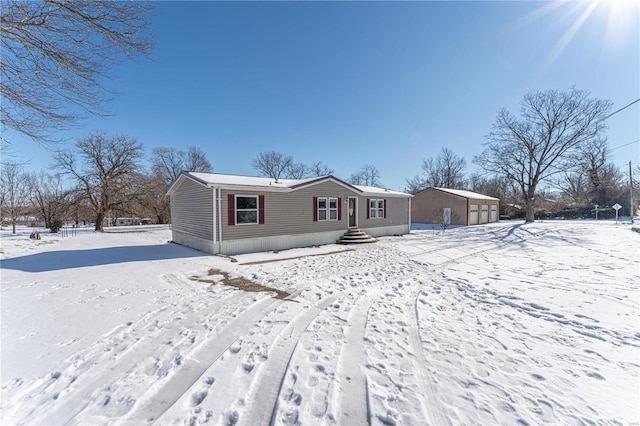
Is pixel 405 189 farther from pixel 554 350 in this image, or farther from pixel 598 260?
pixel 554 350

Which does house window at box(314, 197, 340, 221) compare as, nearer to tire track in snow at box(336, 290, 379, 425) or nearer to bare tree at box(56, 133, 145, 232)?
tire track in snow at box(336, 290, 379, 425)

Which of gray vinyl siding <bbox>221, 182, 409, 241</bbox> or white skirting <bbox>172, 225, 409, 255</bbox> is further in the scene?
gray vinyl siding <bbox>221, 182, 409, 241</bbox>

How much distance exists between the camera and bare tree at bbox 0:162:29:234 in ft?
61.7

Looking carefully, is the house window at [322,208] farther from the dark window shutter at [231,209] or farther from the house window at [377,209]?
the dark window shutter at [231,209]

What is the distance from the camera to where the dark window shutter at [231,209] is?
32.3 ft

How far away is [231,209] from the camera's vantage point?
32.6ft

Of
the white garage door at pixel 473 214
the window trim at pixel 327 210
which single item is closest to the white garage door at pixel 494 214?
the white garage door at pixel 473 214

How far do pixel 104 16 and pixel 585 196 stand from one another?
5093cm

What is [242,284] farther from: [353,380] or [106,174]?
[106,174]

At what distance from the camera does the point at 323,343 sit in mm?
3342

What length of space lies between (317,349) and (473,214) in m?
26.4

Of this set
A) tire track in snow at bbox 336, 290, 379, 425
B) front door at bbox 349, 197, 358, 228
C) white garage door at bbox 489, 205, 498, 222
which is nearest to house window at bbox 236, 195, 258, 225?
front door at bbox 349, 197, 358, 228

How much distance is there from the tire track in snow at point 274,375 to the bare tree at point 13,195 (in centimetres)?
2365

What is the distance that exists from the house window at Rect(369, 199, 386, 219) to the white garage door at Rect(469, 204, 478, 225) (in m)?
12.7
